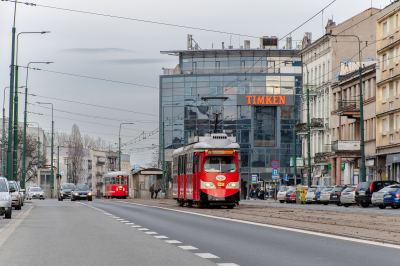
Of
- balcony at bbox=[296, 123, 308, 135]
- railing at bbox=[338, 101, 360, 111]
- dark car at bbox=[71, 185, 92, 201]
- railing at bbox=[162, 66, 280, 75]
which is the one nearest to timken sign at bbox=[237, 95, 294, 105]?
railing at bbox=[162, 66, 280, 75]

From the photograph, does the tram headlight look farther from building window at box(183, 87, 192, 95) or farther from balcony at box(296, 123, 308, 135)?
building window at box(183, 87, 192, 95)

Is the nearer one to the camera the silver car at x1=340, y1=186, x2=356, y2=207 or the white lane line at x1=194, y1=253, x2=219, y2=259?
the white lane line at x1=194, y1=253, x2=219, y2=259

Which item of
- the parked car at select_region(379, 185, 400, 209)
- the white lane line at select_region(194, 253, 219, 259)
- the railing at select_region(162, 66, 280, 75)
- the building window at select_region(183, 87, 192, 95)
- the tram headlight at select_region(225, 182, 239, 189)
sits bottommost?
the white lane line at select_region(194, 253, 219, 259)

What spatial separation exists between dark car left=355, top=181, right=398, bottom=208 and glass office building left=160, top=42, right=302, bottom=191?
4626 centimetres

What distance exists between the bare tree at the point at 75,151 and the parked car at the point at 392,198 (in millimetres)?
99381

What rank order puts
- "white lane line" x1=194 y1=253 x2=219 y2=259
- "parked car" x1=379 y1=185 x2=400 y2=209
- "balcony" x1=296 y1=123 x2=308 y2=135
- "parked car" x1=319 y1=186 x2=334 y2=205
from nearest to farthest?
1. "white lane line" x1=194 y1=253 x2=219 y2=259
2. "parked car" x1=379 y1=185 x2=400 y2=209
3. "parked car" x1=319 y1=186 x2=334 y2=205
4. "balcony" x1=296 y1=123 x2=308 y2=135

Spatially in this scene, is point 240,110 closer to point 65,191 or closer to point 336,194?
point 65,191

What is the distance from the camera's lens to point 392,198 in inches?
1473

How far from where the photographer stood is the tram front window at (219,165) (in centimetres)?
3428

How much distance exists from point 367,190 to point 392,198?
475 centimetres

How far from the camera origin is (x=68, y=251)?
12844 mm

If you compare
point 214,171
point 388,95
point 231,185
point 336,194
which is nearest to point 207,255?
point 214,171

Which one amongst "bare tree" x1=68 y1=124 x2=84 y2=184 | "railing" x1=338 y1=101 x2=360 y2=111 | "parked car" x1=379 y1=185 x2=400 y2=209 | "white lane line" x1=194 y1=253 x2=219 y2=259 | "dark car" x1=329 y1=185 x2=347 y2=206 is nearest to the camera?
"white lane line" x1=194 y1=253 x2=219 y2=259

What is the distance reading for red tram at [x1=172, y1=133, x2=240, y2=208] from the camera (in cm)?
3406
